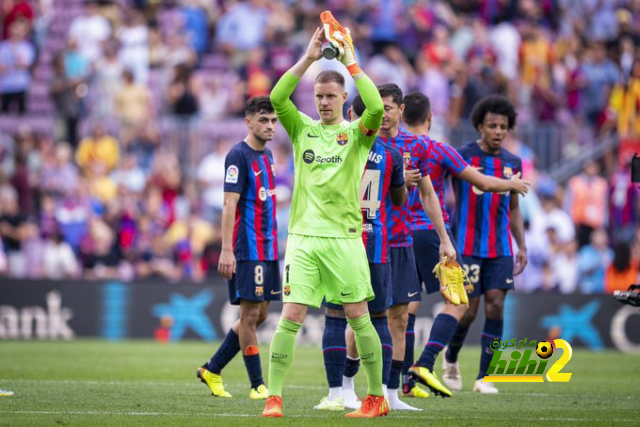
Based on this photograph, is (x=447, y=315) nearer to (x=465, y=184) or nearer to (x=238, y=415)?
(x=465, y=184)

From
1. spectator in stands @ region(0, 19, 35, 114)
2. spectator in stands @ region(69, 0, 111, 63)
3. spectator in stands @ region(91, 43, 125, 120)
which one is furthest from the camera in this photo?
spectator in stands @ region(69, 0, 111, 63)

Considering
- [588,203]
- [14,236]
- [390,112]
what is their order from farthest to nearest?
[588,203]
[14,236]
[390,112]

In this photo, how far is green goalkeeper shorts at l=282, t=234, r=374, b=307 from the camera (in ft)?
27.9

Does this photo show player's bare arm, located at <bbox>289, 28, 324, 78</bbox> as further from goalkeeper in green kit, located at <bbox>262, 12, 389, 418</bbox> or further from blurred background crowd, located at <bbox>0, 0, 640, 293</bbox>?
blurred background crowd, located at <bbox>0, 0, 640, 293</bbox>

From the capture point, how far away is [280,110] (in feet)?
28.3

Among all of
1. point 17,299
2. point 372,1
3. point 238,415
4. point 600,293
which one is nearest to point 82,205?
point 17,299

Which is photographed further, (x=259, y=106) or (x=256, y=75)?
(x=256, y=75)

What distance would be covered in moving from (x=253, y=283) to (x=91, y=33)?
15.0 metres

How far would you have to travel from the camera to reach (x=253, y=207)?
10547mm

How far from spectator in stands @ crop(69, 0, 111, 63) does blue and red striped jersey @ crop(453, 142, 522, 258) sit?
539 inches

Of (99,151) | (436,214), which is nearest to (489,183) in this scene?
(436,214)

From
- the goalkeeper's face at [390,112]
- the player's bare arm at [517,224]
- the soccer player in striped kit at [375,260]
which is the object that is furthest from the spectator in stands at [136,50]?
the soccer player in striped kit at [375,260]

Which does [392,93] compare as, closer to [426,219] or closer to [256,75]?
[426,219]

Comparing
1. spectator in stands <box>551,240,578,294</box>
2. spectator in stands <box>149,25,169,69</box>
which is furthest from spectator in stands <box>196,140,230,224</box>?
spectator in stands <box>551,240,578,294</box>
